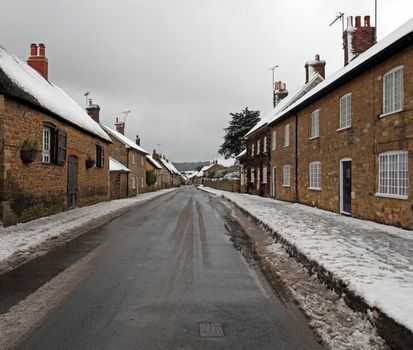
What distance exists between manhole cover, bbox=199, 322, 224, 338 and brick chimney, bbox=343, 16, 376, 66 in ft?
57.4

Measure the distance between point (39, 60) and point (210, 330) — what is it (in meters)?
20.8

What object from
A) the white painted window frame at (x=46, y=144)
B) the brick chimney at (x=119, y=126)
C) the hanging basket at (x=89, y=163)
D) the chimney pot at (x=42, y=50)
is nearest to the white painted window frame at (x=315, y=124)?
the hanging basket at (x=89, y=163)

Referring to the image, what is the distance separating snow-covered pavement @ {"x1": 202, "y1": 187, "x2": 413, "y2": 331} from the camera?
12.6 ft

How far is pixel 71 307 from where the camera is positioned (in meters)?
4.18

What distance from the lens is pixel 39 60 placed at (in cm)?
1978

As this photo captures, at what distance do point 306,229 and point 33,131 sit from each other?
10.4m

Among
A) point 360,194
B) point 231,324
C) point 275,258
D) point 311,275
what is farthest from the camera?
point 360,194

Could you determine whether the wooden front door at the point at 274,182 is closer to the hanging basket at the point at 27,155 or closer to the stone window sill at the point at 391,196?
the stone window sill at the point at 391,196

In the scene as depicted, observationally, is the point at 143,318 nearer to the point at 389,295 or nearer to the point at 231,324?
the point at 231,324

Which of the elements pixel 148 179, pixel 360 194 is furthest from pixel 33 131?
pixel 148 179

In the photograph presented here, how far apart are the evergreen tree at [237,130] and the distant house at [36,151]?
35.0m

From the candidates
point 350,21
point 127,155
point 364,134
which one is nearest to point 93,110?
point 127,155

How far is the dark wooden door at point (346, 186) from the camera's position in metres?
13.4

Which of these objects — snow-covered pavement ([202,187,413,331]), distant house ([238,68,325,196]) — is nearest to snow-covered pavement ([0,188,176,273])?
snow-covered pavement ([202,187,413,331])
